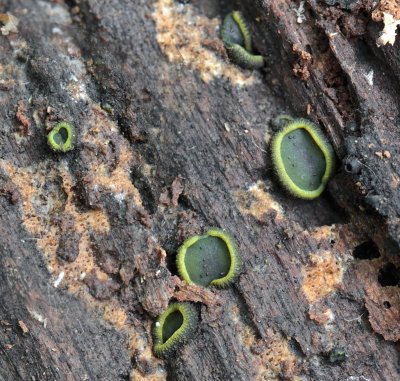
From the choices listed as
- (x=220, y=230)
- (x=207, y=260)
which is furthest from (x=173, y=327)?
(x=220, y=230)

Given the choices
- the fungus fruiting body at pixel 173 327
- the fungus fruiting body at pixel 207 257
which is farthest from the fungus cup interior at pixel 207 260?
the fungus fruiting body at pixel 173 327

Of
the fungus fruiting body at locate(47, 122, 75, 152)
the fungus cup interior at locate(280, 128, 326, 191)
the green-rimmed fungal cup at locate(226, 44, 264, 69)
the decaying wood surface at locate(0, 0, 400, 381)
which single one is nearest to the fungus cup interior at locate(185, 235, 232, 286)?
the decaying wood surface at locate(0, 0, 400, 381)

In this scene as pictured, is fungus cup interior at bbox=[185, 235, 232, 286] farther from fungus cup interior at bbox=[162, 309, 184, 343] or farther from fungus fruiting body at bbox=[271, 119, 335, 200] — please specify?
fungus fruiting body at bbox=[271, 119, 335, 200]

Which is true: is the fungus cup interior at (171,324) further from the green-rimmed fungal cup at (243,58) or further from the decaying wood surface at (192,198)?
the green-rimmed fungal cup at (243,58)

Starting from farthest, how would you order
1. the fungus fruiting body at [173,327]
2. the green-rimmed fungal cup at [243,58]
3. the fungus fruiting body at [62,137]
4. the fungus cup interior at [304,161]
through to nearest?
the green-rimmed fungal cup at [243,58] < the fungus cup interior at [304,161] < the fungus fruiting body at [62,137] < the fungus fruiting body at [173,327]

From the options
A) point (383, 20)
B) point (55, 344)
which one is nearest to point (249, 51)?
point (383, 20)

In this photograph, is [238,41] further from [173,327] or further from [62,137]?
[173,327]

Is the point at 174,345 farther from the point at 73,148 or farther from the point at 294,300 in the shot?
the point at 73,148
